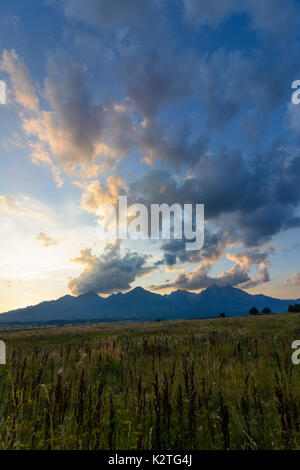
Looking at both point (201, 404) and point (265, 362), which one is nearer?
point (201, 404)

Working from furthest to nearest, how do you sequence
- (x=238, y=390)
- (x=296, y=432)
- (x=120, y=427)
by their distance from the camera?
(x=238, y=390) → (x=120, y=427) → (x=296, y=432)

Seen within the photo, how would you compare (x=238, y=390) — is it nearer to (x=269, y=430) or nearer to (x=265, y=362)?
(x=269, y=430)
